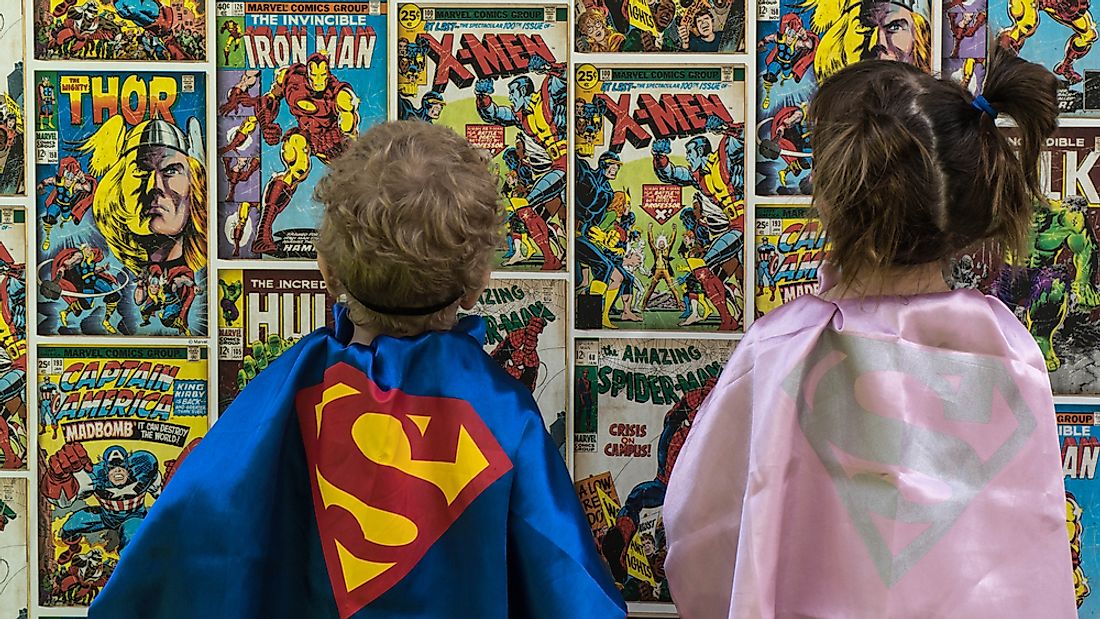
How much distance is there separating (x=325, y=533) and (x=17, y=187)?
0.85m

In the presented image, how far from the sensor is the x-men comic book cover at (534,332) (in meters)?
1.52

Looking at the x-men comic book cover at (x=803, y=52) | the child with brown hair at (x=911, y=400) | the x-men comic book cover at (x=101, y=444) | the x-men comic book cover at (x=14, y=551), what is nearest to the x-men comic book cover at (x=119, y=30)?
the x-men comic book cover at (x=101, y=444)

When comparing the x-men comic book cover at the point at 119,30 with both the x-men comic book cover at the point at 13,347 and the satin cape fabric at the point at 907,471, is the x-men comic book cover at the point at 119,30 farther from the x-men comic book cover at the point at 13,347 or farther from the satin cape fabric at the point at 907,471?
the satin cape fabric at the point at 907,471

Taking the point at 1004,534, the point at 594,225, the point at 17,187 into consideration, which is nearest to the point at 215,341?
the point at 17,187

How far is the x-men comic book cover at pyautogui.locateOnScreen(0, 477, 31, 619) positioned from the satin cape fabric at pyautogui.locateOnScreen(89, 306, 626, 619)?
585 millimetres

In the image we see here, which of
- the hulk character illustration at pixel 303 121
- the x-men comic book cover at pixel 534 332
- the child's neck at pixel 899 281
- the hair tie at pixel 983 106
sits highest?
the hulk character illustration at pixel 303 121

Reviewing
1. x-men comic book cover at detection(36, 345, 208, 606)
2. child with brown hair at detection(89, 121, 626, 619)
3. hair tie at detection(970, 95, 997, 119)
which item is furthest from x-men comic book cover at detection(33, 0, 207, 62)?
hair tie at detection(970, 95, 997, 119)

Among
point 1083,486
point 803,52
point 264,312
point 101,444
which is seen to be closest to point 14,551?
point 101,444

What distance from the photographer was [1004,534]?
1.07 m

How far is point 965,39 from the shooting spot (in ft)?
4.85

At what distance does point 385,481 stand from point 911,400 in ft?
1.87

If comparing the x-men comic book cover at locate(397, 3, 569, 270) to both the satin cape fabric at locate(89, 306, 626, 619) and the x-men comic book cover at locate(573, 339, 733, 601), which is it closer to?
the x-men comic book cover at locate(573, 339, 733, 601)

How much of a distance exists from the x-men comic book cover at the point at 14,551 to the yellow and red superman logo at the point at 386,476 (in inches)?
29.5

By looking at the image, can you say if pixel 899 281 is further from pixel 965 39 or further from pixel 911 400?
pixel 965 39
